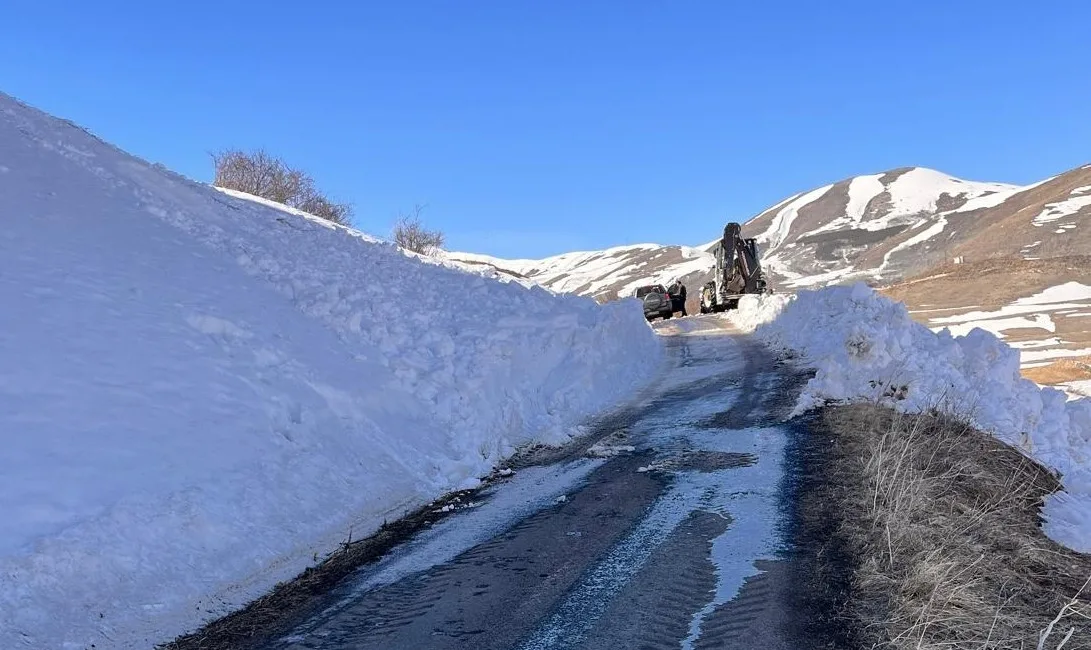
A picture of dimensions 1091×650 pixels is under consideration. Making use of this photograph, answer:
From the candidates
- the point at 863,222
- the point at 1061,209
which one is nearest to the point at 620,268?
the point at 863,222

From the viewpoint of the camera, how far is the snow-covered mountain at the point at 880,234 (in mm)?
62531

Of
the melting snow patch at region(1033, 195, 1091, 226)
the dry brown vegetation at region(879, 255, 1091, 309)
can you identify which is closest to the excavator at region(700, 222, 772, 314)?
the dry brown vegetation at region(879, 255, 1091, 309)

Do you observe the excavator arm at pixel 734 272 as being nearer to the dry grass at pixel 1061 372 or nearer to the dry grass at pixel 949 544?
the dry grass at pixel 1061 372

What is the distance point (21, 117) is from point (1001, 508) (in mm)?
18536

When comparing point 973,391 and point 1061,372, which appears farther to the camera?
point 1061,372

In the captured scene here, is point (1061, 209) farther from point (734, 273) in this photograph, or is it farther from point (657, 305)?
point (657, 305)

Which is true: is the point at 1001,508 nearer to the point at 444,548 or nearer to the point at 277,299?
the point at 444,548

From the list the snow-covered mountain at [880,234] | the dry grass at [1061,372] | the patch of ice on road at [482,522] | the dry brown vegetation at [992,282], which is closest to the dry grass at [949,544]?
the patch of ice on road at [482,522]

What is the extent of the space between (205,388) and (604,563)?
4.95 meters

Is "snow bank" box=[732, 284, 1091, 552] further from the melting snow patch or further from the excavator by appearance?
the melting snow patch

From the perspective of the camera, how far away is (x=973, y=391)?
11211mm

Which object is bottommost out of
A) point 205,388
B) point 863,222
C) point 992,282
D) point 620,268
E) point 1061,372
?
point 1061,372

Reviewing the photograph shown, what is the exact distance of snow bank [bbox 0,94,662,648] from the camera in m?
5.63

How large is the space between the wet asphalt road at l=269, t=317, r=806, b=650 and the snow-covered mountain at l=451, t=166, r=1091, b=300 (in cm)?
4904
